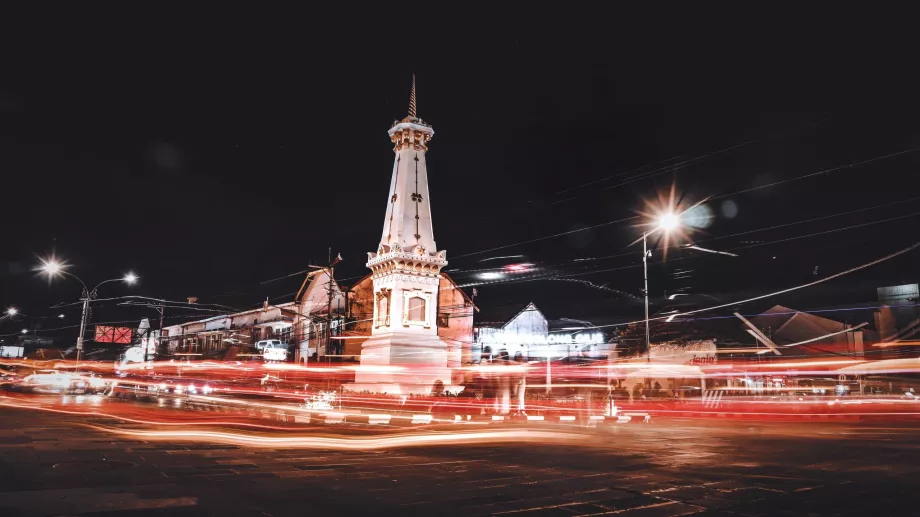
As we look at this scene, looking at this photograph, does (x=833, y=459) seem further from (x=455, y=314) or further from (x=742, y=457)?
(x=455, y=314)

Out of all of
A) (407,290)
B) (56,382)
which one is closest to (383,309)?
(407,290)

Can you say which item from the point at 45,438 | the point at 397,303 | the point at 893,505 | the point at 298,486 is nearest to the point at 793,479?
the point at 893,505

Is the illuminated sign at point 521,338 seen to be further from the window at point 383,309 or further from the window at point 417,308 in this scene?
the window at point 383,309

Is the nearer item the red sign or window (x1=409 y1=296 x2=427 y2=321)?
window (x1=409 y1=296 x2=427 y2=321)

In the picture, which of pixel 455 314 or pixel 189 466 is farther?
pixel 455 314

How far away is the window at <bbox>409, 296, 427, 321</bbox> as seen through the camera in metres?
38.3

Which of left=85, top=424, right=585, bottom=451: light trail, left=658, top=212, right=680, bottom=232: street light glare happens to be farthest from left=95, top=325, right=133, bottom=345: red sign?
left=658, top=212, right=680, bottom=232: street light glare

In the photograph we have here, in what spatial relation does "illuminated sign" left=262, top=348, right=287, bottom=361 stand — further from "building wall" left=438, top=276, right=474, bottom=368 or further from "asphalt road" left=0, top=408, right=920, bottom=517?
"asphalt road" left=0, top=408, right=920, bottom=517

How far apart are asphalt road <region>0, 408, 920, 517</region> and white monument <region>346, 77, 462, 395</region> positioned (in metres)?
23.2

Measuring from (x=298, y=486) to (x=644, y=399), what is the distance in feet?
89.9

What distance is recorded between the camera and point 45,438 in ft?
41.2

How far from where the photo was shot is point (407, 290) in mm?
37969

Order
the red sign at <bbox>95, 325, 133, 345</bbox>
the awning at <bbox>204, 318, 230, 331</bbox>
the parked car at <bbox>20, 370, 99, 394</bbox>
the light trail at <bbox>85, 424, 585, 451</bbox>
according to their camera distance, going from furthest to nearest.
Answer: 1. the awning at <bbox>204, 318, 230, 331</bbox>
2. the red sign at <bbox>95, 325, 133, 345</bbox>
3. the parked car at <bbox>20, 370, 99, 394</bbox>
4. the light trail at <bbox>85, 424, 585, 451</bbox>

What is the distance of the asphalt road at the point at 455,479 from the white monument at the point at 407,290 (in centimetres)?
2324
